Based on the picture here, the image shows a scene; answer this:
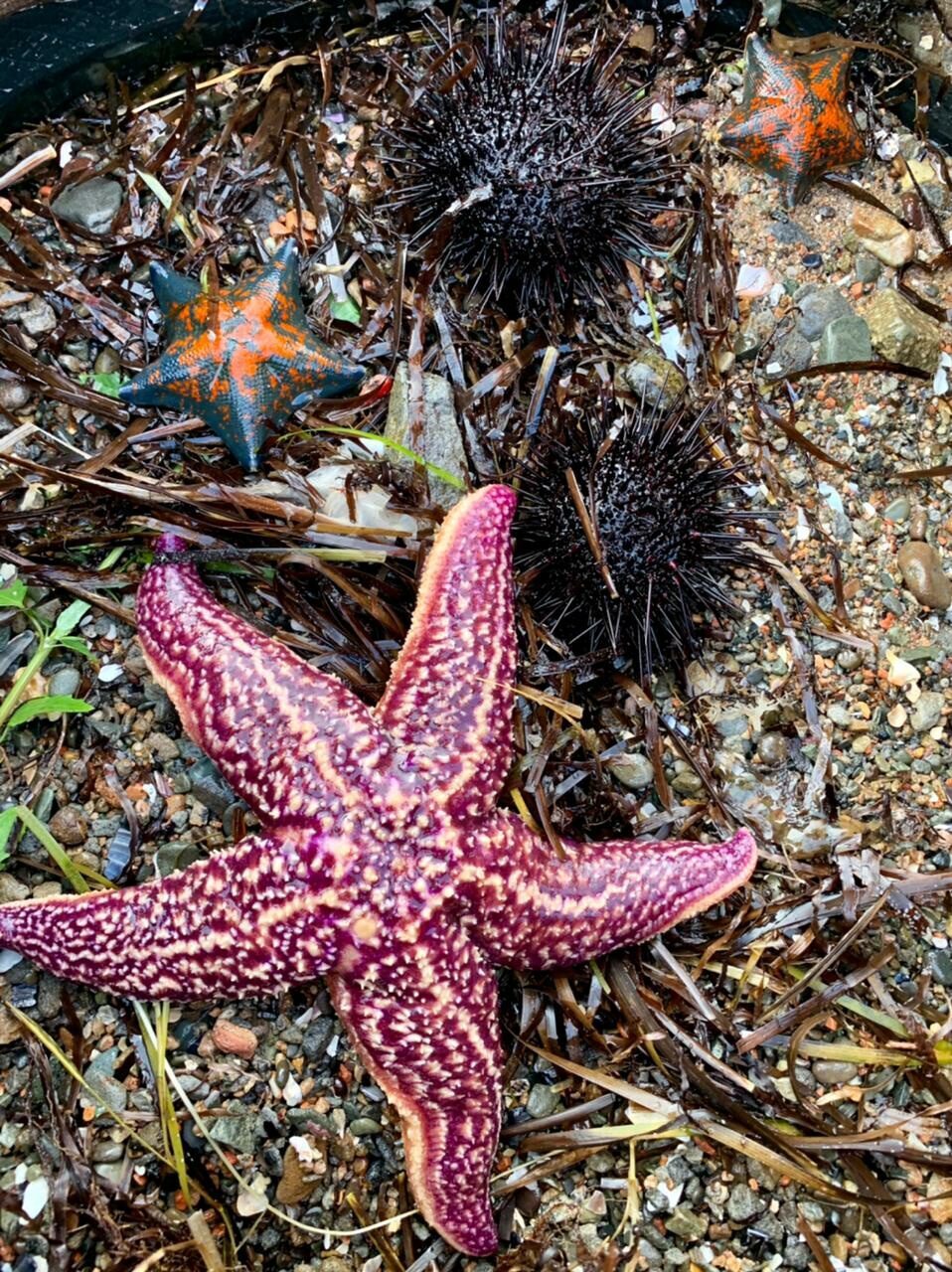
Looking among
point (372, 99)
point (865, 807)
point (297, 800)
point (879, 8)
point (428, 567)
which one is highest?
point (372, 99)

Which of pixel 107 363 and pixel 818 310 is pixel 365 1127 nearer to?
pixel 107 363

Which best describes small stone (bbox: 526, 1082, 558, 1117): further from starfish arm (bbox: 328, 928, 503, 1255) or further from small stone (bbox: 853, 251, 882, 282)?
small stone (bbox: 853, 251, 882, 282)

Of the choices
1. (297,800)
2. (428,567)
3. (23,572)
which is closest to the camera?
(297,800)

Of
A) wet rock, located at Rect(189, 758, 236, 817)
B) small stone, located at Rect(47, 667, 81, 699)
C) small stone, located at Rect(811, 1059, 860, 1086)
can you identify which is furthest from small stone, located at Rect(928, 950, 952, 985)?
small stone, located at Rect(47, 667, 81, 699)

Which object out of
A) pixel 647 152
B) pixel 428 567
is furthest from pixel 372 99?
pixel 428 567

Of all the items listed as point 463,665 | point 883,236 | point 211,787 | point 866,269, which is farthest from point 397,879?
point 883,236

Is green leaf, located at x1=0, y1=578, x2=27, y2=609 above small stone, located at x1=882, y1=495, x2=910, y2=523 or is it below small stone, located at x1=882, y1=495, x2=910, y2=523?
above

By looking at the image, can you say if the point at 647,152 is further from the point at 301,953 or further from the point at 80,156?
the point at 301,953
